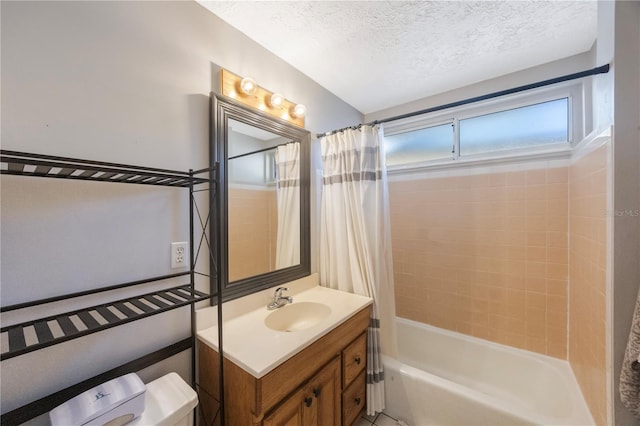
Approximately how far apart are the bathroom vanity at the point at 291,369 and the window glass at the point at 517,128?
1710mm

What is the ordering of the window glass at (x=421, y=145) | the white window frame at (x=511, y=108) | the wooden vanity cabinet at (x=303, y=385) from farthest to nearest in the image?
the window glass at (x=421, y=145) < the white window frame at (x=511, y=108) < the wooden vanity cabinet at (x=303, y=385)

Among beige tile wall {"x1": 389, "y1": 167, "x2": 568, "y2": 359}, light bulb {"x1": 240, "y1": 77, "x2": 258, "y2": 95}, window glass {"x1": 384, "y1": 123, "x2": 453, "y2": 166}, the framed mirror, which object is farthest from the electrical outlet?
window glass {"x1": 384, "y1": 123, "x2": 453, "y2": 166}

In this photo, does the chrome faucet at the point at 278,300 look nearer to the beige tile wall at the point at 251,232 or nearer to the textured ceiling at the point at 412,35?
the beige tile wall at the point at 251,232

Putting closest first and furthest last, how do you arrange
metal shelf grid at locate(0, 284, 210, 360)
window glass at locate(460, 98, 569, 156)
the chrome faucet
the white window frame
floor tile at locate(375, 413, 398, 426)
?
metal shelf grid at locate(0, 284, 210, 360), the chrome faucet, floor tile at locate(375, 413, 398, 426), the white window frame, window glass at locate(460, 98, 569, 156)

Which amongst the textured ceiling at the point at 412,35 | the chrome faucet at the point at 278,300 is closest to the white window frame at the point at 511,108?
the textured ceiling at the point at 412,35

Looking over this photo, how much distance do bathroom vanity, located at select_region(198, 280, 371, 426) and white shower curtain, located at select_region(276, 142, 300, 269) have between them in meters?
0.34

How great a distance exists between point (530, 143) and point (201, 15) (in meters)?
2.39

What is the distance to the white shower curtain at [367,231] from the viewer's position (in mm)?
1575

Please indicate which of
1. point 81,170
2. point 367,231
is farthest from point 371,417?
point 81,170

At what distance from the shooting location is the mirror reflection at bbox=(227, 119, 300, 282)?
134 cm

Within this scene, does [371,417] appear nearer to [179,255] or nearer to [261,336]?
[261,336]

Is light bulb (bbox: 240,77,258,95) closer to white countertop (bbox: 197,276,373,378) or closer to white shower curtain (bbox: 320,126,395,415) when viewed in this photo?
white shower curtain (bbox: 320,126,395,415)

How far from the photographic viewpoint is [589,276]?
50.8 inches

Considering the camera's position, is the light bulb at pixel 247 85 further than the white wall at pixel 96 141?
Yes
